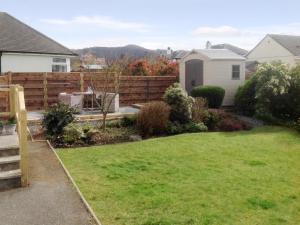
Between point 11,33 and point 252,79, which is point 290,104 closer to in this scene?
point 252,79

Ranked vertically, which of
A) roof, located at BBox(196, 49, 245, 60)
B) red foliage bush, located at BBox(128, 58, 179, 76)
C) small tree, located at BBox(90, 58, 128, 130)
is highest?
roof, located at BBox(196, 49, 245, 60)

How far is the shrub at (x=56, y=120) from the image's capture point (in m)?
11.4

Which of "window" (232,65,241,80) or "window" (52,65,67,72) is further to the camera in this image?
"window" (52,65,67,72)

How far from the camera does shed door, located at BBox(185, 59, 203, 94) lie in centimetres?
1962

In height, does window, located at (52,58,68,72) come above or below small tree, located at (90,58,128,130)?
above

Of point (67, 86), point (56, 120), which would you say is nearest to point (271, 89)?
point (56, 120)

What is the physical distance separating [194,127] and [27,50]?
13380 mm

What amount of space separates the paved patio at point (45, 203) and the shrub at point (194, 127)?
6433 millimetres

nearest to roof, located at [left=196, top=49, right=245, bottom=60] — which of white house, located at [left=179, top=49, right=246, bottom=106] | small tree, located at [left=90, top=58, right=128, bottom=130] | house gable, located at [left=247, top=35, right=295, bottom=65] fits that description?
white house, located at [left=179, top=49, right=246, bottom=106]

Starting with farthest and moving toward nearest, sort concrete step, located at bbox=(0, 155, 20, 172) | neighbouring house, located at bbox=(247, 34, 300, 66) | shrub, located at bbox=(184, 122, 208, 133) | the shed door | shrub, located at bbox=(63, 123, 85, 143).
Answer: neighbouring house, located at bbox=(247, 34, 300, 66), the shed door, shrub, located at bbox=(184, 122, 208, 133), shrub, located at bbox=(63, 123, 85, 143), concrete step, located at bbox=(0, 155, 20, 172)

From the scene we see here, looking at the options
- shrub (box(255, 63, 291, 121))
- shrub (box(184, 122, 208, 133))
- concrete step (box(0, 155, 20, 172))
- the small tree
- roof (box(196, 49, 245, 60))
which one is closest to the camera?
concrete step (box(0, 155, 20, 172))

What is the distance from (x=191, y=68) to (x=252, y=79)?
3.73m

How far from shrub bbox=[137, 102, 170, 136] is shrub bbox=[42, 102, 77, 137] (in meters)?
2.33

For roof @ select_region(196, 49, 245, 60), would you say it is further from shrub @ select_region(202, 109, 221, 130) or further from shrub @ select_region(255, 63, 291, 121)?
shrub @ select_region(202, 109, 221, 130)
